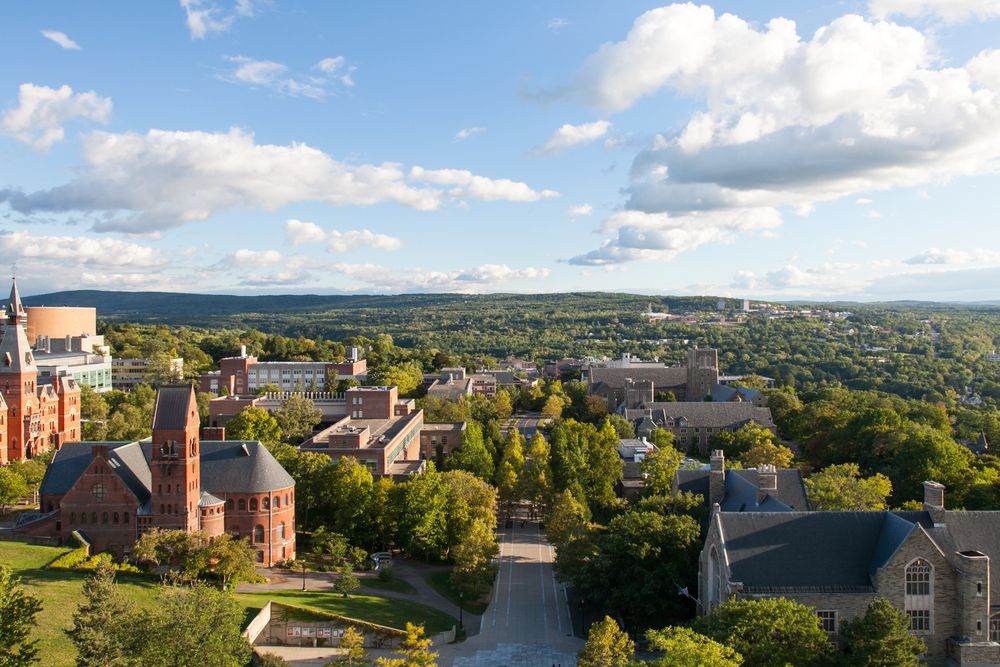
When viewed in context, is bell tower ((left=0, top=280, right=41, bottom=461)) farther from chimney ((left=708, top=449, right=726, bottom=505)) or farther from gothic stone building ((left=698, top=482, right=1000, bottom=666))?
gothic stone building ((left=698, top=482, right=1000, bottom=666))

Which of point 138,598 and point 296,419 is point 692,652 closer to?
point 138,598

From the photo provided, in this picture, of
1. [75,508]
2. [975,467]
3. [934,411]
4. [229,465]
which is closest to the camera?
[75,508]

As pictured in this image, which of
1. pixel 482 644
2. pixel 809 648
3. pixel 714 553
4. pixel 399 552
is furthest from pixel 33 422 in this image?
pixel 809 648

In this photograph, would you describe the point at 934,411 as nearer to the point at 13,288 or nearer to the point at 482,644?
the point at 482,644

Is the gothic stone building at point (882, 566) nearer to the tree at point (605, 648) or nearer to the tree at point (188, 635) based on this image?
the tree at point (605, 648)

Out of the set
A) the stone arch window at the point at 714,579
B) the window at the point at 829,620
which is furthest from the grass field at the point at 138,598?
the window at the point at 829,620

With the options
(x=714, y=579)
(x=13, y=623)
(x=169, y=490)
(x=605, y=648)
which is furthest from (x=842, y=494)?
(x=13, y=623)
